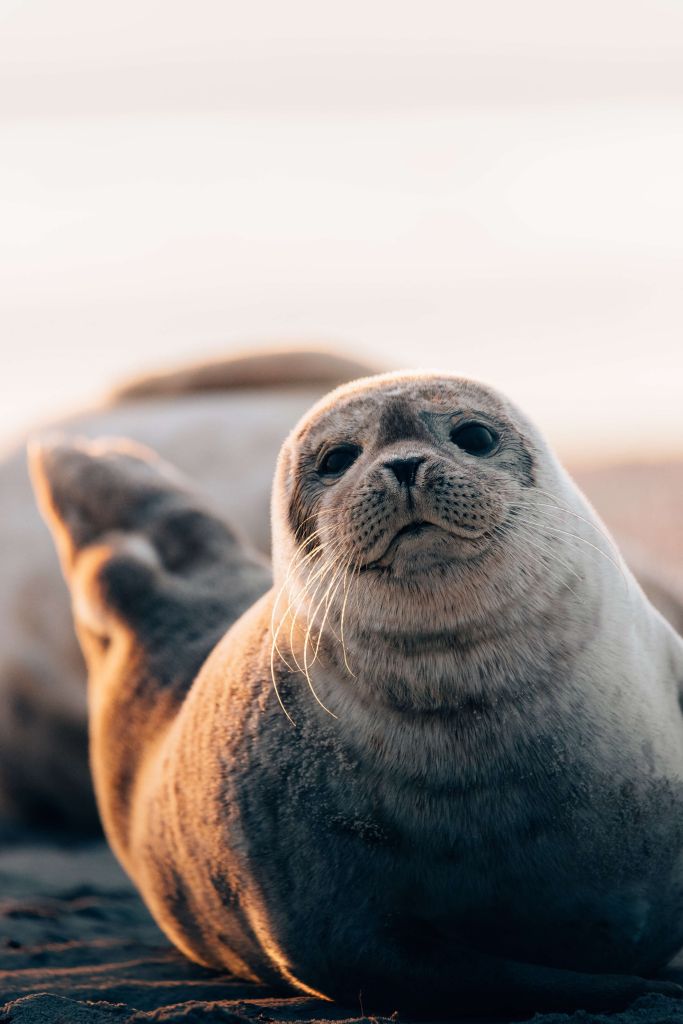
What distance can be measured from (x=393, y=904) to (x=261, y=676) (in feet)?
2.08

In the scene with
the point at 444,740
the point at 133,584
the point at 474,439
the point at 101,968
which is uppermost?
the point at 133,584

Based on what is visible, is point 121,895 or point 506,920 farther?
point 121,895

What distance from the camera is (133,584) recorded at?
4.62 metres

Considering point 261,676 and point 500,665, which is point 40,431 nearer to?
point 261,676

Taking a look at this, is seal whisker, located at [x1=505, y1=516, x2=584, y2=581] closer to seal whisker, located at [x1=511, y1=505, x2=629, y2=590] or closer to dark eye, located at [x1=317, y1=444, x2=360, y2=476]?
seal whisker, located at [x1=511, y1=505, x2=629, y2=590]

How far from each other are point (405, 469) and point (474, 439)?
0.27 metres

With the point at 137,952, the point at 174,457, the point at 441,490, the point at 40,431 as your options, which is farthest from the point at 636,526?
the point at 441,490

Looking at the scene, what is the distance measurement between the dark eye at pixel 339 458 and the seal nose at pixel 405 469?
0.25 m

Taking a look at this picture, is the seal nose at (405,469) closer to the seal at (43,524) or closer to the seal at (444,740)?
the seal at (444,740)

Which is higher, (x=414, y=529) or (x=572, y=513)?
(x=572, y=513)

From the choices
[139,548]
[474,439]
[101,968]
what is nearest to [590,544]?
[474,439]

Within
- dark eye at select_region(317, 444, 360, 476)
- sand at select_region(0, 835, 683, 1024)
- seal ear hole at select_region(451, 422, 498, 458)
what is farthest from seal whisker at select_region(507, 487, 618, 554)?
sand at select_region(0, 835, 683, 1024)

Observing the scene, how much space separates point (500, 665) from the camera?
10.3 feet

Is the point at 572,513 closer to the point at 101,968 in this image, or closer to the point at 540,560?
the point at 540,560
